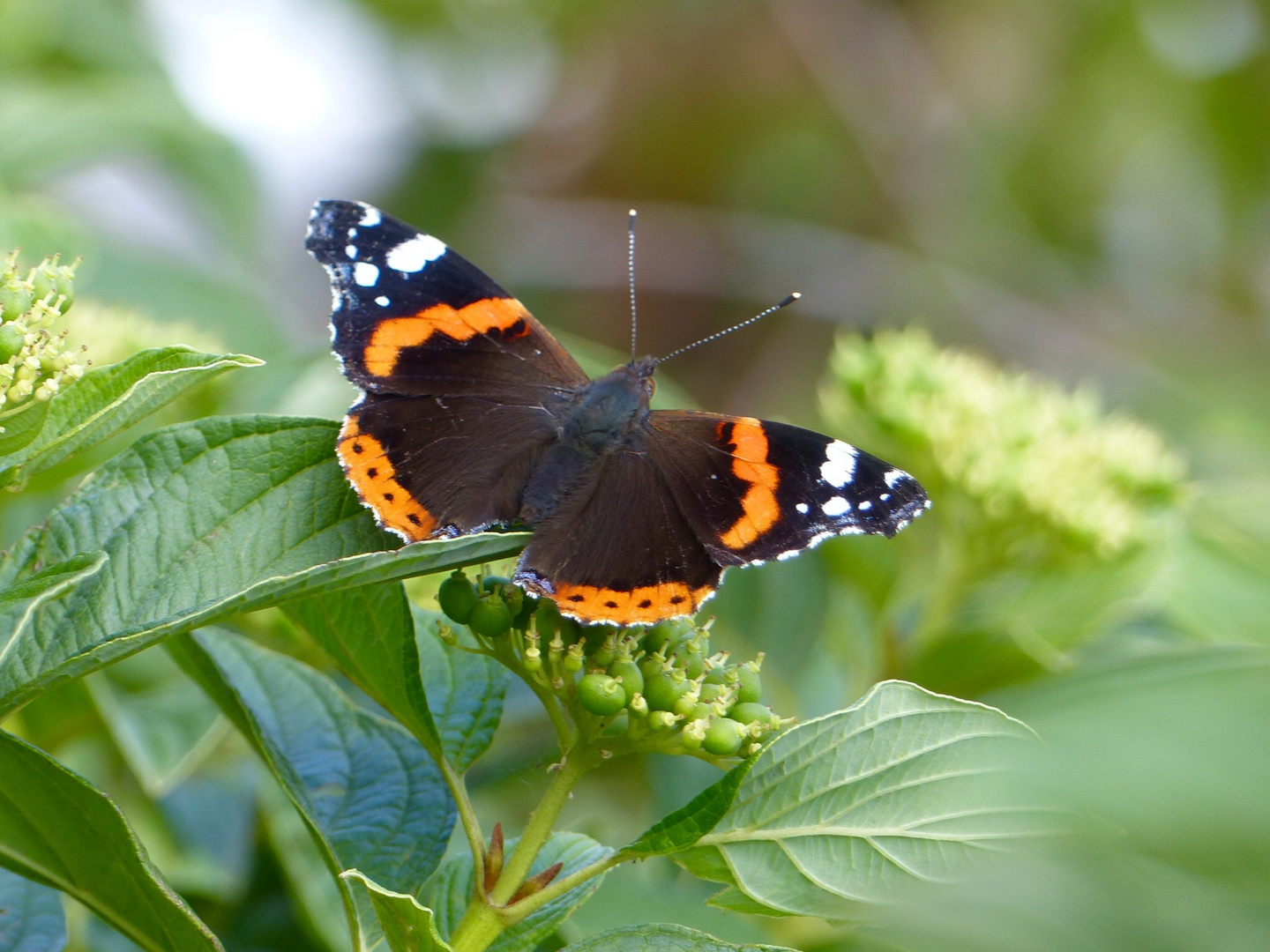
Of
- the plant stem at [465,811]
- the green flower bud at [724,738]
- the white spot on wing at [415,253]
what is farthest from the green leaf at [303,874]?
the white spot on wing at [415,253]

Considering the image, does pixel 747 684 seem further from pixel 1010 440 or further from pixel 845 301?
pixel 845 301

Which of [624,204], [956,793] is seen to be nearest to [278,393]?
[956,793]

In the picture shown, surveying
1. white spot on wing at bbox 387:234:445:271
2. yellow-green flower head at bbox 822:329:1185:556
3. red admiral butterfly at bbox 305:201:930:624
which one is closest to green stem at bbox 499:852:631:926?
red admiral butterfly at bbox 305:201:930:624

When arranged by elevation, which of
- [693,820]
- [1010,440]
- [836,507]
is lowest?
[693,820]

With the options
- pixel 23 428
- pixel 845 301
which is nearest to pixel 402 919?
pixel 23 428

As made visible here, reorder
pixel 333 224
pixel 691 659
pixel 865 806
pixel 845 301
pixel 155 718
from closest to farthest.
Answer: pixel 865 806
pixel 691 659
pixel 333 224
pixel 155 718
pixel 845 301

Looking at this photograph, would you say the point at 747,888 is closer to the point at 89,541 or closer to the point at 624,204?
the point at 89,541
